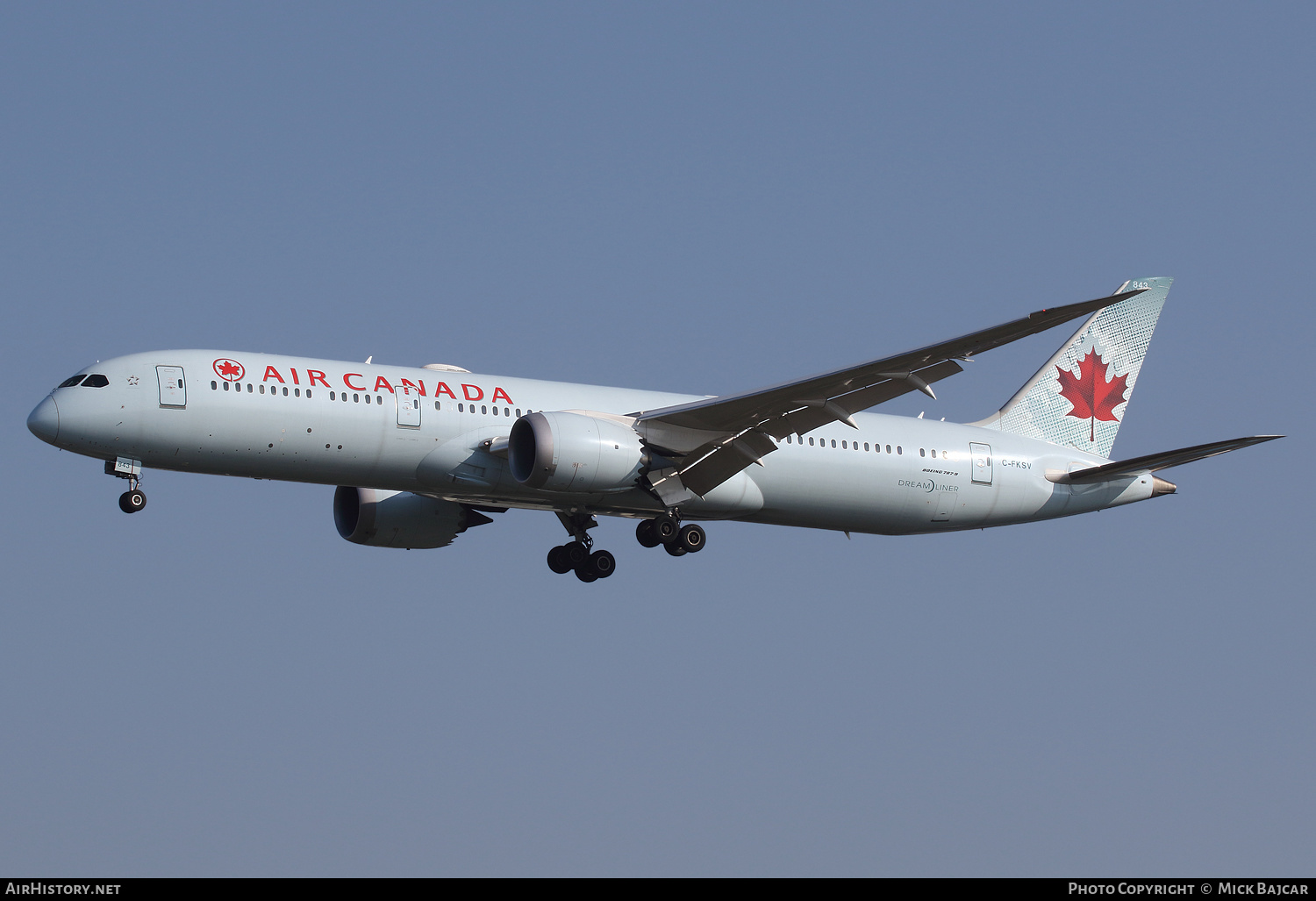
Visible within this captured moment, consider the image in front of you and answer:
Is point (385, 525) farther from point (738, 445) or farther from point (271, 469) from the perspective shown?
point (738, 445)

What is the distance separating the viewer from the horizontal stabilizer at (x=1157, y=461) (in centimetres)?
3594

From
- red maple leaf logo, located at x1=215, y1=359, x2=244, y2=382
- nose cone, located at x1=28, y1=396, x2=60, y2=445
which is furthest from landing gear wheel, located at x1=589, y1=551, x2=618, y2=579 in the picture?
nose cone, located at x1=28, y1=396, x2=60, y2=445

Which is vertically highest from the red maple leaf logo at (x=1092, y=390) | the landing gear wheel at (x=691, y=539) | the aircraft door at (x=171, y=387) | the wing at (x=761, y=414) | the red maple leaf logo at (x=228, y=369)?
the red maple leaf logo at (x=1092, y=390)

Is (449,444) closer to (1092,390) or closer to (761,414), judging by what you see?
(761,414)

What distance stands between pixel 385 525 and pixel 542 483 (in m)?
8.12

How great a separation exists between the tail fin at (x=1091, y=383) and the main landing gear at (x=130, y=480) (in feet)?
71.2

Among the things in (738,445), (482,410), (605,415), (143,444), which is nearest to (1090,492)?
(738,445)

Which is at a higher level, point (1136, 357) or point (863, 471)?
point (1136, 357)

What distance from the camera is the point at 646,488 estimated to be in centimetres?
3688

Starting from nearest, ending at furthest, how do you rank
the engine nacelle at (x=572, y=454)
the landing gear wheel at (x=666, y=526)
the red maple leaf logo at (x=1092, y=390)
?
the engine nacelle at (x=572, y=454), the landing gear wheel at (x=666, y=526), the red maple leaf logo at (x=1092, y=390)

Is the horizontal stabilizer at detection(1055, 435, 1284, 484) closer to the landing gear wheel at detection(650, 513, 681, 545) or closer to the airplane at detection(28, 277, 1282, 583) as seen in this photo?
the airplane at detection(28, 277, 1282, 583)

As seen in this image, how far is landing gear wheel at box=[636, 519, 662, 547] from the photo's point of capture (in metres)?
37.9

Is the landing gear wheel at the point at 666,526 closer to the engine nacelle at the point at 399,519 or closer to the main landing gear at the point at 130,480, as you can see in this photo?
the engine nacelle at the point at 399,519

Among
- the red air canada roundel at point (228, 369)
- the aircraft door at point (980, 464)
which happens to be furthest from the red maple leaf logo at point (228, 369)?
the aircraft door at point (980, 464)
